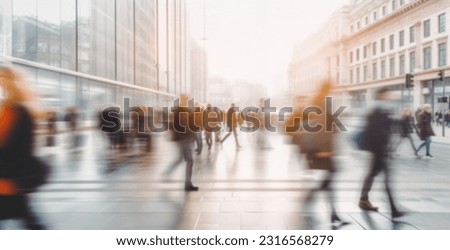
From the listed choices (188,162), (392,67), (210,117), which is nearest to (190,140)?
(188,162)

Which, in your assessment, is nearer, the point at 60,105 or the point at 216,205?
the point at 216,205

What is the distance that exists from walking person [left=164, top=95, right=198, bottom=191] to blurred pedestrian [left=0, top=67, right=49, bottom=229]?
273cm

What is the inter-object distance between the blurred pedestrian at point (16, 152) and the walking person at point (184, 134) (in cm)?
273

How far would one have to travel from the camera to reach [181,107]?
21.5 feet

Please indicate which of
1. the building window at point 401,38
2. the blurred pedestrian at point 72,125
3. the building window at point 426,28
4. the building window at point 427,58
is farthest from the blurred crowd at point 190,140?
the building window at point 401,38

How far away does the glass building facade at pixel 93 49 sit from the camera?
1238 centimetres

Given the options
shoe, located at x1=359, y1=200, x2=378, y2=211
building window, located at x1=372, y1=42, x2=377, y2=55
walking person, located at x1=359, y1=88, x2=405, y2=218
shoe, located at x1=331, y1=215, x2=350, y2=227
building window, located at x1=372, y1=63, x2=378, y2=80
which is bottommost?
shoe, located at x1=331, y1=215, x2=350, y2=227

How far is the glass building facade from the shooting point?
12.4m

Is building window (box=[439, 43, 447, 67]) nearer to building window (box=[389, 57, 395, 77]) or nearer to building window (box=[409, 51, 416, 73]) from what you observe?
building window (box=[409, 51, 416, 73])

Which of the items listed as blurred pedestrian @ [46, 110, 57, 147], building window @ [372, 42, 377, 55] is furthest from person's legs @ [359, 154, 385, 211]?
building window @ [372, 42, 377, 55]

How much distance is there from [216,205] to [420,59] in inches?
1292

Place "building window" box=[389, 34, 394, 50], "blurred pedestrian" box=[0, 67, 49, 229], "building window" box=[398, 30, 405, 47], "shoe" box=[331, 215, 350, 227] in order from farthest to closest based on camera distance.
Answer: "building window" box=[389, 34, 394, 50] < "building window" box=[398, 30, 405, 47] < "shoe" box=[331, 215, 350, 227] < "blurred pedestrian" box=[0, 67, 49, 229]
